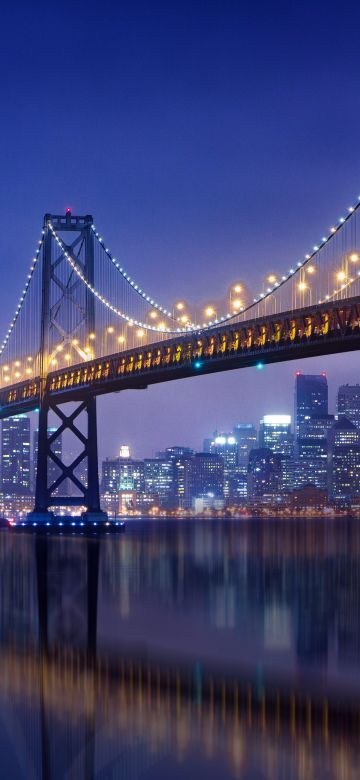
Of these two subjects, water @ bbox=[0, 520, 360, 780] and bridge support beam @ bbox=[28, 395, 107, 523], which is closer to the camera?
water @ bbox=[0, 520, 360, 780]

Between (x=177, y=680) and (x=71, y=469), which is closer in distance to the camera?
(x=177, y=680)

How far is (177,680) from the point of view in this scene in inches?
599

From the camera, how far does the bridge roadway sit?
42438mm

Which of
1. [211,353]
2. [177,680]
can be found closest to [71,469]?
[211,353]

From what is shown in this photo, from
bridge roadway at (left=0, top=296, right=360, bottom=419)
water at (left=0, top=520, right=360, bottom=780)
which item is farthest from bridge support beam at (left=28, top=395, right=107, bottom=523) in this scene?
water at (left=0, top=520, right=360, bottom=780)

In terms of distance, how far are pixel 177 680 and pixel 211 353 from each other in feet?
121

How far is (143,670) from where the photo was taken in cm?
1600

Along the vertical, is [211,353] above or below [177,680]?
above

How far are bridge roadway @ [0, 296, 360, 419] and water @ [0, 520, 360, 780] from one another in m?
14.0

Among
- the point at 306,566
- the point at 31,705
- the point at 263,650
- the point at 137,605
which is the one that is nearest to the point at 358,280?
the point at 306,566

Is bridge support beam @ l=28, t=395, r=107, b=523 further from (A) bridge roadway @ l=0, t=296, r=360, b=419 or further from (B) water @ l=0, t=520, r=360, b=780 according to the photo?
(B) water @ l=0, t=520, r=360, b=780

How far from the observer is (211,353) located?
51688 millimetres

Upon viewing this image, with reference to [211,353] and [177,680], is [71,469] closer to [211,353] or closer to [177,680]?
[211,353]

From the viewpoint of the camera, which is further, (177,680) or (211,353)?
(211,353)
